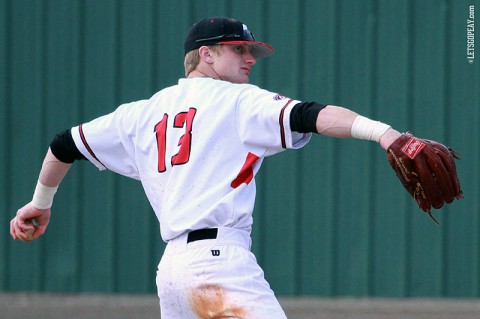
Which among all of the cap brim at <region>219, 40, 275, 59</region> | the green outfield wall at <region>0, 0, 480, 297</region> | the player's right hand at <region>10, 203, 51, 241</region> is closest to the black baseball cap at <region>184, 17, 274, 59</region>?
the cap brim at <region>219, 40, 275, 59</region>

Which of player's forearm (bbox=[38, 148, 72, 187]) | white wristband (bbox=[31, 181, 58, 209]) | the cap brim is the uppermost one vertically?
the cap brim

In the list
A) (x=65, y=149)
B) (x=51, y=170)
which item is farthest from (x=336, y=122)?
(x=51, y=170)

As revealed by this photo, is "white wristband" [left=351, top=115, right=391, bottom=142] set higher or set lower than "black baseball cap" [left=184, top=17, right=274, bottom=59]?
lower

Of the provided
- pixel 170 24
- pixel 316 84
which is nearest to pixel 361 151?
pixel 316 84

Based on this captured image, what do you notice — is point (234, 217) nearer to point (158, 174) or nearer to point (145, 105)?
point (158, 174)

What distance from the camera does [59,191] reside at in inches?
317

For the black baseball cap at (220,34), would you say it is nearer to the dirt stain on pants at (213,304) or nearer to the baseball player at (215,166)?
the baseball player at (215,166)

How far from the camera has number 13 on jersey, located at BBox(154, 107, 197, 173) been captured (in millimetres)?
4090

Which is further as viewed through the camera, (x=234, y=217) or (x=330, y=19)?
(x=330, y=19)

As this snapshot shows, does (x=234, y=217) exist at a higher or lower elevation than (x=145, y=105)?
lower

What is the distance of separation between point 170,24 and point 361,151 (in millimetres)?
1903

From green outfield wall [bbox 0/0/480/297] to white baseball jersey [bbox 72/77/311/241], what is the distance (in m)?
3.75

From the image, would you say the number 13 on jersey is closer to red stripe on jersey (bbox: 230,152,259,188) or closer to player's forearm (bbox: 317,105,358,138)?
red stripe on jersey (bbox: 230,152,259,188)

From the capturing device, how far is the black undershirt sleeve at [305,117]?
376cm
